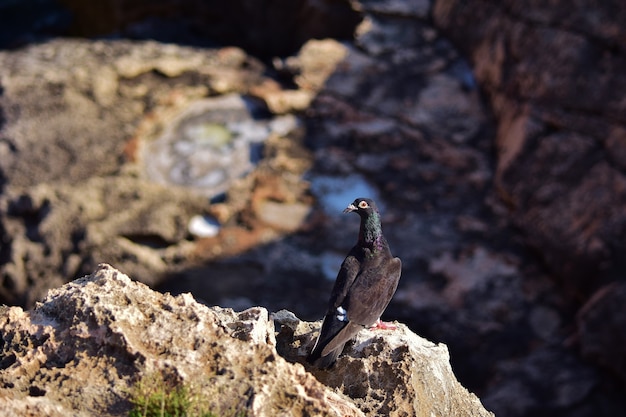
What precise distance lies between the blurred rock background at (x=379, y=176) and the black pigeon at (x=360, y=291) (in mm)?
2842

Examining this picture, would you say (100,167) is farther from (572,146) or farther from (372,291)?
(372,291)

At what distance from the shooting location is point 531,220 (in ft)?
25.4

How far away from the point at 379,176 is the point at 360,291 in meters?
4.53

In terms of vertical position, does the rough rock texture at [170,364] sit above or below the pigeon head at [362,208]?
above

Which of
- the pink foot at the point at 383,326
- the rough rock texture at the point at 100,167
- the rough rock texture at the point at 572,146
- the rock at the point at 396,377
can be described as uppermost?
the rock at the point at 396,377

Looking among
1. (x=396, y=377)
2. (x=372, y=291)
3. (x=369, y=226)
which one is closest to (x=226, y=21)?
(x=369, y=226)

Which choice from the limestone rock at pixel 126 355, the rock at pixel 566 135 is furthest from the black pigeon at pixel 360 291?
the rock at pixel 566 135

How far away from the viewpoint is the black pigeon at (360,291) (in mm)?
3252

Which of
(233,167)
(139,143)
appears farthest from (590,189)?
(139,143)

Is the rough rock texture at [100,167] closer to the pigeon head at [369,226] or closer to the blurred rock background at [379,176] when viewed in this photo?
the blurred rock background at [379,176]

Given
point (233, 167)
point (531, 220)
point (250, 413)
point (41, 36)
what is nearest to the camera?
point (250, 413)

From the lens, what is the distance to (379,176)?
27.3ft

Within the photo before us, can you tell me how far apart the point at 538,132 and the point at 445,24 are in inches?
98.6

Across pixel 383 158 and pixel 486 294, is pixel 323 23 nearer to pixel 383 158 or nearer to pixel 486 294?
pixel 383 158
